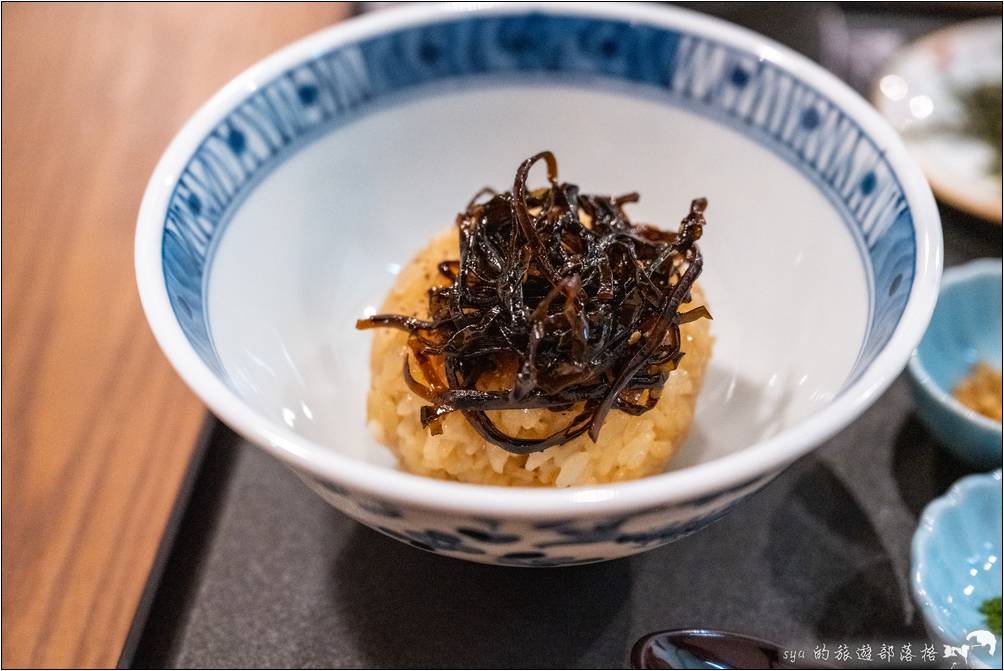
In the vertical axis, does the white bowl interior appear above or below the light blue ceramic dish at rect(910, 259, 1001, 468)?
above

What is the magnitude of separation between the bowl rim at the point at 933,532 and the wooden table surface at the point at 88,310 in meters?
1.04

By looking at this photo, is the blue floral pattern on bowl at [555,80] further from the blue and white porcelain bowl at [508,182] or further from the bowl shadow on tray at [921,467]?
the bowl shadow on tray at [921,467]

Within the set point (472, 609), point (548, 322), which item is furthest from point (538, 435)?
point (472, 609)

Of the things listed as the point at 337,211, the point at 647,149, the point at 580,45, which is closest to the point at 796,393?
the point at 647,149

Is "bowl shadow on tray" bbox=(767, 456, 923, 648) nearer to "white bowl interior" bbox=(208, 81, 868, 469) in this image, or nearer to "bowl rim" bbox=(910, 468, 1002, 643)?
"bowl rim" bbox=(910, 468, 1002, 643)

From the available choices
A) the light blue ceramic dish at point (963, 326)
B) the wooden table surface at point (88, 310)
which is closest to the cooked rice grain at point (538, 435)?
the wooden table surface at point (88, 310)

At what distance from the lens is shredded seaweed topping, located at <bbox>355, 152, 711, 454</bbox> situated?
0.90 metres

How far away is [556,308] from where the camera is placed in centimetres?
93

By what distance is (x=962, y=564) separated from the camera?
1.13 meters

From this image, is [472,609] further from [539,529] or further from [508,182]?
[508,182]

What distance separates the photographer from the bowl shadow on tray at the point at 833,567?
1.10 metres

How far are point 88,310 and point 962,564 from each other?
4.77 ft

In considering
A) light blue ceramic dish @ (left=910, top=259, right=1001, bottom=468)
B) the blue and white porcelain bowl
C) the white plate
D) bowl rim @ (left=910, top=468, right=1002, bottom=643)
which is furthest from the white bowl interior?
the white plate

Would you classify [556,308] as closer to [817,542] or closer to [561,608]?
[561,608]
